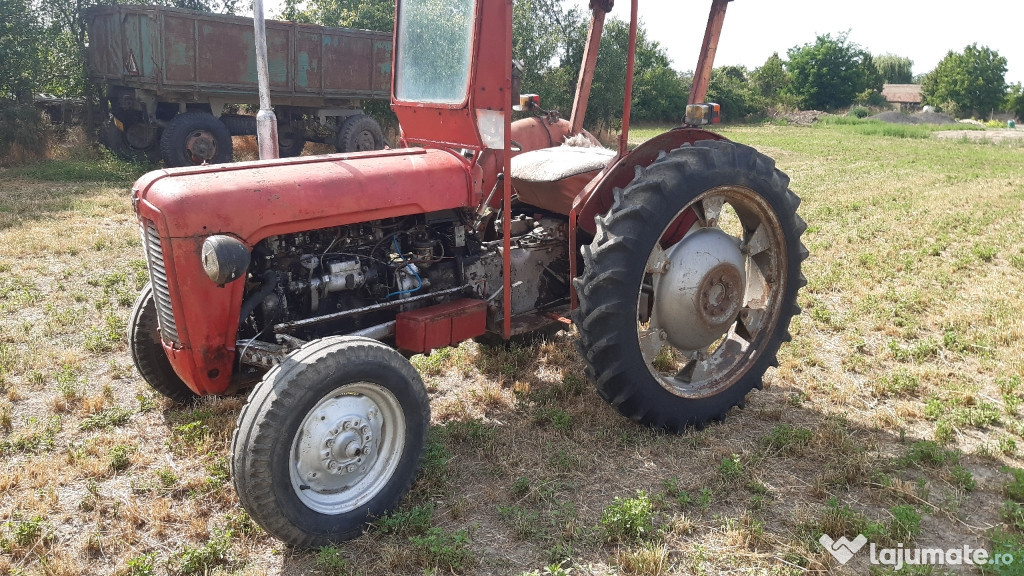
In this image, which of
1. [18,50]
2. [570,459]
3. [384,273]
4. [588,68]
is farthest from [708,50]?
[18,50]

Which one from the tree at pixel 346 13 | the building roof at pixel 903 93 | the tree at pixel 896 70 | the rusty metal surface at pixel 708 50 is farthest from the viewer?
the tree at pixel 896 70

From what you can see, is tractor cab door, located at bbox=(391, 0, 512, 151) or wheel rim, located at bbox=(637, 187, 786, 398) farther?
wheel rim, located at bbox=(637, 187, 786, 398)

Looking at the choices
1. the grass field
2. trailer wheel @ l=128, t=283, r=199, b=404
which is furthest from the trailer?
trailer wheel @ l=128, t=283, r=199, b=404

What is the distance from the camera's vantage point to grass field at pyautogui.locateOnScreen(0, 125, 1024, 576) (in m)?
2.79

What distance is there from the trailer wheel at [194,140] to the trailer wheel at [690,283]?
10109 millimetres

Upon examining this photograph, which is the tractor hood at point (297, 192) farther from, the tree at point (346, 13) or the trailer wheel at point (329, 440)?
the tree at point (346, 13)

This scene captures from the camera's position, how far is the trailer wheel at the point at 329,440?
8.52 feet

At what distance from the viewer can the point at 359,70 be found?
44.9 feet

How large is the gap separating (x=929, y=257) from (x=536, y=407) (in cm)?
521

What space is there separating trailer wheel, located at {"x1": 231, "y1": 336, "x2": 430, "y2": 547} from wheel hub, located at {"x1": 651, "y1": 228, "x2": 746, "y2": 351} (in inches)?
57.6

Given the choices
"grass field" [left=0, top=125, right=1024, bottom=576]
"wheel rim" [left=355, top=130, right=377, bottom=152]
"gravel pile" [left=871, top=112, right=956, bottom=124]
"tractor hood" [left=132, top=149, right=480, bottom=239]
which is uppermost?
"tractor hood" [left=132, top=149, right=480, bottom=239]

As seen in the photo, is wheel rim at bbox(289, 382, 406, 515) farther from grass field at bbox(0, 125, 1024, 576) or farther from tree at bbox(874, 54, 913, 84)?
tree at bbox(874, 54, 913, 84)

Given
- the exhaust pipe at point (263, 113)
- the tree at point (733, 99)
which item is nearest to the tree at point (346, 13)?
the exhaust pipe at point (263, 113)

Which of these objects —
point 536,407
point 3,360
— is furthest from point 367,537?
point 3,360
